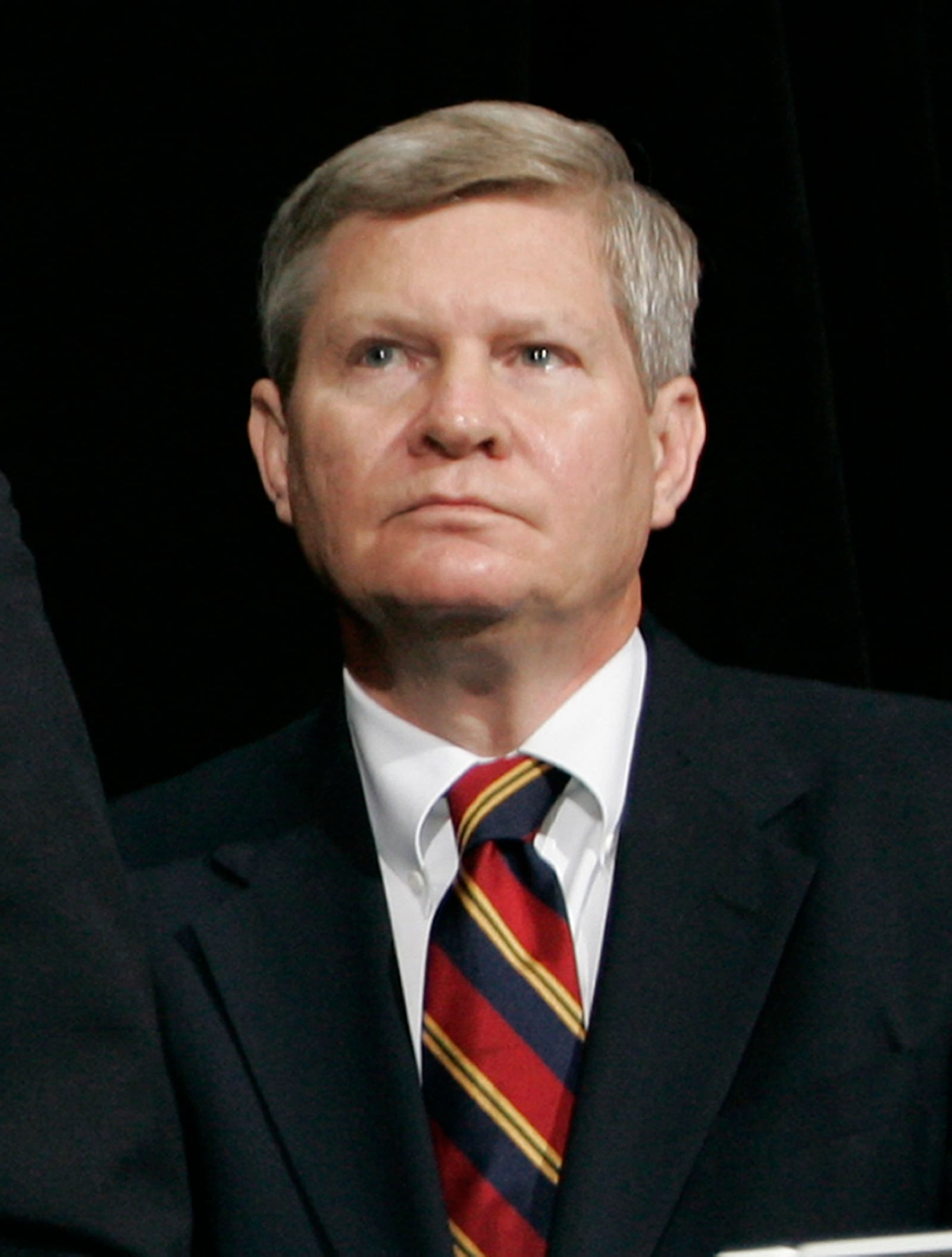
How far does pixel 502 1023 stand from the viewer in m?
1.32

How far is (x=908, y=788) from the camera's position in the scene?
1415 mm

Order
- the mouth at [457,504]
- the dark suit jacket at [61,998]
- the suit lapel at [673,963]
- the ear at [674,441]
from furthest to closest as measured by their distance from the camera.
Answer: the ear at [674,441]
the mouth at [457,504]
the suit lapel at [673,963]
the dark suit jacket at [61,998]

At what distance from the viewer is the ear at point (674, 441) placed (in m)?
1.54

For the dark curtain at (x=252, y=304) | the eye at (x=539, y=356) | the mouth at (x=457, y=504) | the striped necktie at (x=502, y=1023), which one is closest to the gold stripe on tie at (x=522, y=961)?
the striped necktie at (x=502, y=1023)

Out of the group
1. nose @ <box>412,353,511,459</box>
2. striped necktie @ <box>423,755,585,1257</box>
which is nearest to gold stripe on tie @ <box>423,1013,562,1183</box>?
striped necktie @ <box>423,755,585,1257</box>

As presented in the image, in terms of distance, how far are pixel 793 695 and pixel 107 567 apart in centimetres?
68

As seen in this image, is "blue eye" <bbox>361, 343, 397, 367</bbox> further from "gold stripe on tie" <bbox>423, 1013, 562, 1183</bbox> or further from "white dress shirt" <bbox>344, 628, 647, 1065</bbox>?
"gold stripe on tie" <bbox>423, 1013, 562, 1183</bbox>

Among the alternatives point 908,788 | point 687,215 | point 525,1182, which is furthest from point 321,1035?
point 687,215

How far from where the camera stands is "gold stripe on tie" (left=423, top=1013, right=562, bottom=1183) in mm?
1282

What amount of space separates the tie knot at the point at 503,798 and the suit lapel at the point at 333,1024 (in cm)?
7

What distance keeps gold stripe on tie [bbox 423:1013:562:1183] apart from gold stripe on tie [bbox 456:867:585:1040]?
6 centimetres

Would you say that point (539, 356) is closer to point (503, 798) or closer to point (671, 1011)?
point (503, 798)

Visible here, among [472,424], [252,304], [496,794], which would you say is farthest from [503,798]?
[252,304]

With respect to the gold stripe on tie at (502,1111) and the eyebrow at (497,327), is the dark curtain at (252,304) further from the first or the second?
the gold stripe on tie at (502,1111)
